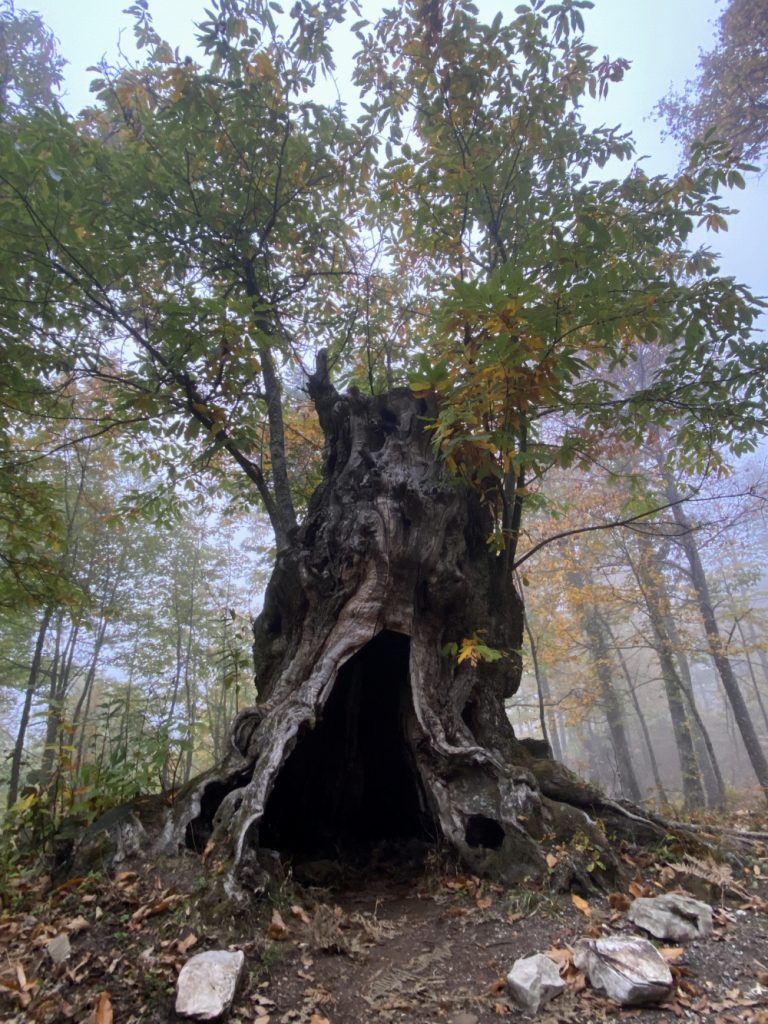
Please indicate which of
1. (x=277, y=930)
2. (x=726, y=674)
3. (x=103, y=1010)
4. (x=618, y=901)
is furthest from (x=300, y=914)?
(x=726, y=674)

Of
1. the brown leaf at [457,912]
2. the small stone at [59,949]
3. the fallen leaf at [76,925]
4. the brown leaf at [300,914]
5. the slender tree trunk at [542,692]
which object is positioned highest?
the slender tree trunk at [542,692]

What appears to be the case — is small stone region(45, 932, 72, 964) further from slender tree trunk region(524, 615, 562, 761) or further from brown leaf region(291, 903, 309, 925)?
slender tree trunk region(524, 615, 562, 761)

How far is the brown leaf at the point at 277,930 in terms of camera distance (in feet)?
9.06

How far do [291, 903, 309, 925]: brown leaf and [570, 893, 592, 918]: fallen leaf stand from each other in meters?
1.65

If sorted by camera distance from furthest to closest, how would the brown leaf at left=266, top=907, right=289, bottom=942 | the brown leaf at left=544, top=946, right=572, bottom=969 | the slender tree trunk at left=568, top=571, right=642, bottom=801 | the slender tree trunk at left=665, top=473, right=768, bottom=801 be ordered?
the slender tree trunk at left=568, top=571, right=642, bottom=801 < the slender tree trunk at left=665, top=473, right=768, bottom=801 < the brown leaf at left=266, top=907, right=289, bottom=942 < the brown leaf at left=544, top=946, right=572, bottom=969

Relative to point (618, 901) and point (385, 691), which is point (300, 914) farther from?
point (385, 691)

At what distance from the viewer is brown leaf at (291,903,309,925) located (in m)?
2.98

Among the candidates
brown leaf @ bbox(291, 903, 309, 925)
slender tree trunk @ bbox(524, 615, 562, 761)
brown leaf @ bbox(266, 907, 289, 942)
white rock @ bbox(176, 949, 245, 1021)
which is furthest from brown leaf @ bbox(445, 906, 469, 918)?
slender tree trunk @ bbox(524, 615, 562, 761)

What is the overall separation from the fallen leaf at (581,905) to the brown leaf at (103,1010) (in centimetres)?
254

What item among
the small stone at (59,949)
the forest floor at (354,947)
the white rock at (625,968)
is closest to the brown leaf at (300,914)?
the forest floor at (354,947)

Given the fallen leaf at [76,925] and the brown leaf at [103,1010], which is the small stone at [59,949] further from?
the brown leaf at [103,1010]

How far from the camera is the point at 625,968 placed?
229 cm

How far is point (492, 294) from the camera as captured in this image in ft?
10.8

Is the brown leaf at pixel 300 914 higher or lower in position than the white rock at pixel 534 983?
higher
